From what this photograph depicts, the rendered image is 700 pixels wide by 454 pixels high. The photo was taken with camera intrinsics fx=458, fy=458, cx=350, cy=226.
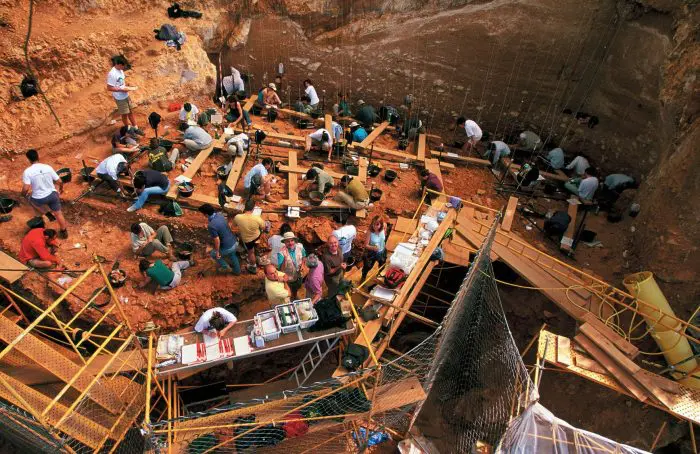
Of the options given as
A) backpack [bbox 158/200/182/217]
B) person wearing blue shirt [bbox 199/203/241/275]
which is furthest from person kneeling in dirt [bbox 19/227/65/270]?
person wearing blue shirt [bbox 199/203/241/275]

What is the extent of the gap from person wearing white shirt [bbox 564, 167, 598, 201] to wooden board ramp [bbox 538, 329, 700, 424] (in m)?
5.36

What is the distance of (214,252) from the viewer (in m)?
8.66

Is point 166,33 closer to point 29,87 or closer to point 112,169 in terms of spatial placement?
point 29,87

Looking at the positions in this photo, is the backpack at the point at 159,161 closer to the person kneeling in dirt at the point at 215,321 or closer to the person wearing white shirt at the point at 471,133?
the person kneeling in dirt at the point at 215,321

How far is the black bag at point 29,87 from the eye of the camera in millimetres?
9898

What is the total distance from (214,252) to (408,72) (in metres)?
8.88

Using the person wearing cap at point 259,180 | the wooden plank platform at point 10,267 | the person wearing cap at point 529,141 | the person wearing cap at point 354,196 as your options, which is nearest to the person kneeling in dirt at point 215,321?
the person wearing cap at point 259,180

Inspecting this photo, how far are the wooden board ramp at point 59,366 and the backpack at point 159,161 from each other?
14.3 feet

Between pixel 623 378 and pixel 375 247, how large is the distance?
444cm

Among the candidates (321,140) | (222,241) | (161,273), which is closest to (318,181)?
(321,140)

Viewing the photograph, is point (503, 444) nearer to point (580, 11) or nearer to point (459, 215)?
point (459, 215)

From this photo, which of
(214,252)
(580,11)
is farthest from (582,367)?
(580,11)

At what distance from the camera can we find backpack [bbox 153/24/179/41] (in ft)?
38.4

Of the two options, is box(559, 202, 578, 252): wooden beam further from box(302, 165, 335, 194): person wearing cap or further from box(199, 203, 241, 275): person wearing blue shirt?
box(199, 203, 241, 275): person wearing blue shirt
